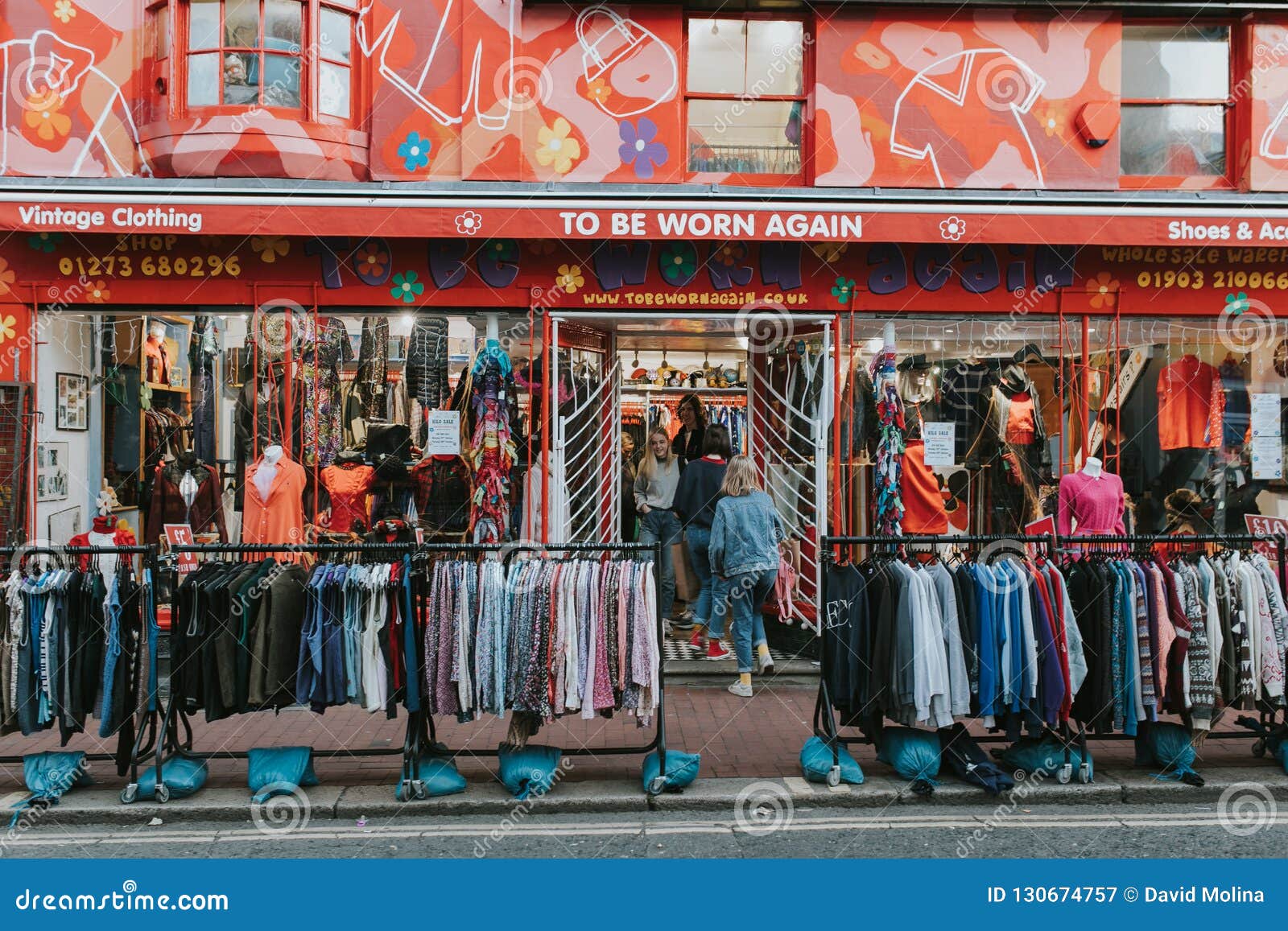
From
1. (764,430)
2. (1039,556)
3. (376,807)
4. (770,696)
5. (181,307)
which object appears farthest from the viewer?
(764,430)

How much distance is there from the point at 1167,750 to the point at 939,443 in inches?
160

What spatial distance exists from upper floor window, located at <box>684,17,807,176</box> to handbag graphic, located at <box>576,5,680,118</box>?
31cm

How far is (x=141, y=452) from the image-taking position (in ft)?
32.7

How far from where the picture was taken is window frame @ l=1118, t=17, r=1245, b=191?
10.3 meters

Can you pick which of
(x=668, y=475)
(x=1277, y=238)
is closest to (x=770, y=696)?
(x=668, y=475)

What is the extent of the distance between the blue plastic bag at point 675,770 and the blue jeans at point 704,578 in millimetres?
2701

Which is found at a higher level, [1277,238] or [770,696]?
[1277,238]

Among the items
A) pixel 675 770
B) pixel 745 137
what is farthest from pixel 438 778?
pixel 745 137

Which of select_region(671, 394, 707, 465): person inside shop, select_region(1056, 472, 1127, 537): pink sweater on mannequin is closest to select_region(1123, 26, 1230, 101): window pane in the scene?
select_region(1056, 472, 1127, 537): pink sweater on mannequin

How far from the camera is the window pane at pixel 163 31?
9.67 m

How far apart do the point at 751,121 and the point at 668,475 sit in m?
3.60

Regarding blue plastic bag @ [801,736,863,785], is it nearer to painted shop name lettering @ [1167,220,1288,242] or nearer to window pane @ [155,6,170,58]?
painted shop name lettering @ [1167,220,1288,242]

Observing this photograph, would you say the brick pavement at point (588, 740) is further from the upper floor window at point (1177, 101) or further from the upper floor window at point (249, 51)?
the upper floor window at point (1177, 101)

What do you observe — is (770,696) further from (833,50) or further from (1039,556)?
(833,50)
